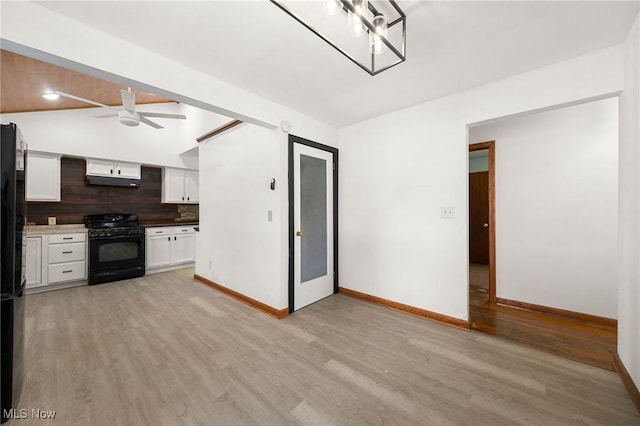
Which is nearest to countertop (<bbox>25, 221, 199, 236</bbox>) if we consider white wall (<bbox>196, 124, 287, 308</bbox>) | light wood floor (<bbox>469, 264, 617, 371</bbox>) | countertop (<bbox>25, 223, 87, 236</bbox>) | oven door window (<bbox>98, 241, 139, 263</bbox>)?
countertop (<bbox>25, 223, 87, 236</bbox>)

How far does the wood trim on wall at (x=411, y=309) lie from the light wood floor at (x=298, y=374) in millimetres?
92

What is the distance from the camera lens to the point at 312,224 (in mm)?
3281

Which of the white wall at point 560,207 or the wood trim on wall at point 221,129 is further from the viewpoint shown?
the wood trim on wall at point 221,129

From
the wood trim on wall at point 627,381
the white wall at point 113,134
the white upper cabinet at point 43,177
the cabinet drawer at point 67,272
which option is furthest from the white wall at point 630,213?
the white upper cabinet at point 43,177

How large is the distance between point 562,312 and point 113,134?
737 cm

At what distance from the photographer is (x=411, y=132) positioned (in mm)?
2898

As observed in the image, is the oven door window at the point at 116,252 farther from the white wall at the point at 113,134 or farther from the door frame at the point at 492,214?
the door frame at the point at 492,214

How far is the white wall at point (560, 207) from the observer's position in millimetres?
2598

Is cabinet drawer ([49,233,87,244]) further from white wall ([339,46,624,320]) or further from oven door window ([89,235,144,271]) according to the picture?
white wall ([339,46,624,320])

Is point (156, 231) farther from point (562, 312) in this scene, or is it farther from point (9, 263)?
point (562, 312)

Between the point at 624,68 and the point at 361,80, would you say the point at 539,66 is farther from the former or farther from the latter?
the point at 361,80

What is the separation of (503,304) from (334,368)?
8.49ft

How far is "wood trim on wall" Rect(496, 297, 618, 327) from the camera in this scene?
A: 257 centimetres

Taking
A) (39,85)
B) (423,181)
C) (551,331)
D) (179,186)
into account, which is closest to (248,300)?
(423,181)
